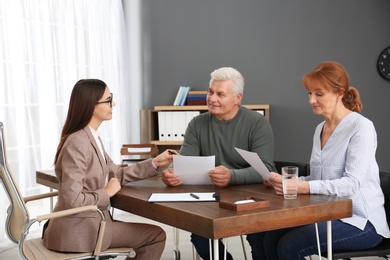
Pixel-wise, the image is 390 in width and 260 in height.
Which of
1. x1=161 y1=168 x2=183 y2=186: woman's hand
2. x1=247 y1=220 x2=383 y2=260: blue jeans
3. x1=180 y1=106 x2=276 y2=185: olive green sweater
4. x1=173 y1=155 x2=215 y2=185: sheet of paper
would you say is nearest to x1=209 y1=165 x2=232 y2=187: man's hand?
x1=173 y1=155 x2=215 y2=185: sheet of paper

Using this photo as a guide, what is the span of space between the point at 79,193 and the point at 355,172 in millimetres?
1243

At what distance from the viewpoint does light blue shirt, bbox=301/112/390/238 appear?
2.67 metres

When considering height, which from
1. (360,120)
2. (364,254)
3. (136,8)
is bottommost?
(364,254)

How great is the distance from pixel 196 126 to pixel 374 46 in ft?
10.6

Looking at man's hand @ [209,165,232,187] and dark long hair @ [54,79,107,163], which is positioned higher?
dark long hair @ [54,79,107,163]

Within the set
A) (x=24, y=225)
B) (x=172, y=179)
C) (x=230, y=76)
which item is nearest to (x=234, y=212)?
(x=172, y=179)

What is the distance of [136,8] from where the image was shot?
6656mm

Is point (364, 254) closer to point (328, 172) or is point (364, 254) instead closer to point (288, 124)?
point (328, 172)

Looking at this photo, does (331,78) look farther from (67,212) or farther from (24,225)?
(24,225)

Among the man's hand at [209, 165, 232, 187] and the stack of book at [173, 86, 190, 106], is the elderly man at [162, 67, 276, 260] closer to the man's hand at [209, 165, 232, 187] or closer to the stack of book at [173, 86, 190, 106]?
the man's hand at [209, 165, 232, 187]

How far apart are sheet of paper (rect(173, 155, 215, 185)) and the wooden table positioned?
0.11 meters

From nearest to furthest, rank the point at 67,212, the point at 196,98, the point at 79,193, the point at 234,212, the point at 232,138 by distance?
the point at 234,212 → the point at 67,212 → the point at 79,193 → the point at 232,138 → the point at 196,98

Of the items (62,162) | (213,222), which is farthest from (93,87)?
(213,222)

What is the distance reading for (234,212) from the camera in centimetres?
229
